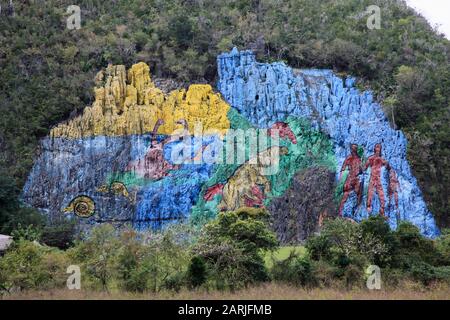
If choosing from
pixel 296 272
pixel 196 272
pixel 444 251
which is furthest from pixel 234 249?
pixel 444 251

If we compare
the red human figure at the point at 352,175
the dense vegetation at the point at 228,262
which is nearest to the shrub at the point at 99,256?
the dense vegetation at the point at 228,262

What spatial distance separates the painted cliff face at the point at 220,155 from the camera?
1251 inches

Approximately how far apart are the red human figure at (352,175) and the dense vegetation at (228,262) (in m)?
12.3

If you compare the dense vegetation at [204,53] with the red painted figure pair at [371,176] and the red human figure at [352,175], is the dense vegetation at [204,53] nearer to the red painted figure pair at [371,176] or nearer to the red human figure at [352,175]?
the red painted figure pair at [371,176]

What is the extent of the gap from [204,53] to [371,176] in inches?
461

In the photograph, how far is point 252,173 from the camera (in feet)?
106

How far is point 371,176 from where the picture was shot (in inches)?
1292

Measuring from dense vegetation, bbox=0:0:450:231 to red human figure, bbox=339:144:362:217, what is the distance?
295 centimetres

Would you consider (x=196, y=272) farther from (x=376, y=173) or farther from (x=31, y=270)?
(x=376, y=173)

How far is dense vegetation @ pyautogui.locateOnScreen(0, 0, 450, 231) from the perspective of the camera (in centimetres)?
3366

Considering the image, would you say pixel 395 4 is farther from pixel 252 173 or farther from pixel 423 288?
pixel 423 288
